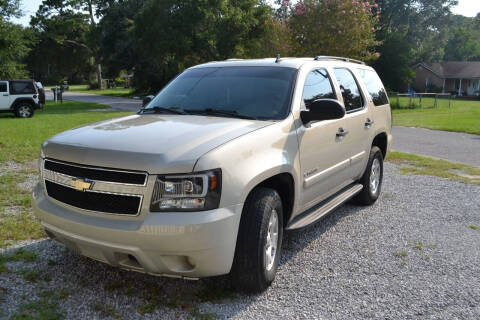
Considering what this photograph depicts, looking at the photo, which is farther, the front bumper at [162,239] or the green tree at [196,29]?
the green tree at [196,29]

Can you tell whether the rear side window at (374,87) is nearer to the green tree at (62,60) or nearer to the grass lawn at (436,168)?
the grass lawn at (436,168)

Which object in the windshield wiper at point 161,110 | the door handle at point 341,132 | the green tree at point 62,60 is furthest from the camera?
the green tree at point 62,60

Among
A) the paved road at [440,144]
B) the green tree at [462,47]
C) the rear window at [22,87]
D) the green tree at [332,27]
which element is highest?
the green tree at [462,47]

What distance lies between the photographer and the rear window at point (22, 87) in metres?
20.4

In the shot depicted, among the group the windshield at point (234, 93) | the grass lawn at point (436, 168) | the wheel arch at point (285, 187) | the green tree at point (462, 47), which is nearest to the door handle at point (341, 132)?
the windshield at point (234, 93)

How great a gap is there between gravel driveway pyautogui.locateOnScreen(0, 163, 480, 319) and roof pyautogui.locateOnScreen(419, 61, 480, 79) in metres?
65.6

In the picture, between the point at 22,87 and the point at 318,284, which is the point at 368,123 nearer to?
the point at 318,284

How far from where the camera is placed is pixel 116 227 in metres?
2.99

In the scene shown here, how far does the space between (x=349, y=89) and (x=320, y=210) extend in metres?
1.67

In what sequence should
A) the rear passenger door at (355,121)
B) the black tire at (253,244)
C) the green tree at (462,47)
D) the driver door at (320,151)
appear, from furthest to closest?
the green tree at (462,47) → the rear passenger door at (355,121) → the driver door at (320,151) → the black tire at (253,244)

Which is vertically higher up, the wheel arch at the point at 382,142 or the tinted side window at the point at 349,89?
the tinted side window at the point at 349,89

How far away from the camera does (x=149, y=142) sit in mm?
3191

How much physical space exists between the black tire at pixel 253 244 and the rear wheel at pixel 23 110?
65.4ft

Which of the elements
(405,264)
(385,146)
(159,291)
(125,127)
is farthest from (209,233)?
(385,146)
